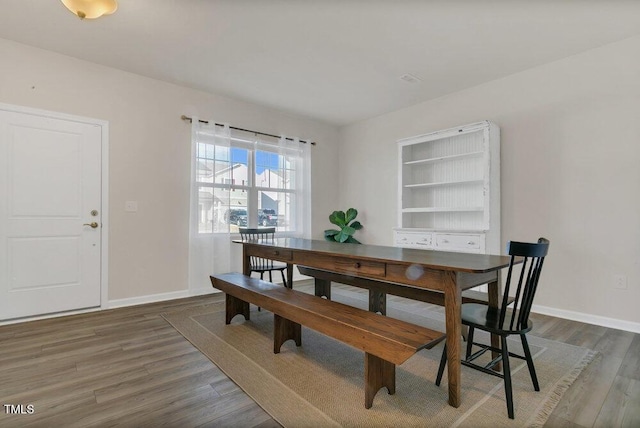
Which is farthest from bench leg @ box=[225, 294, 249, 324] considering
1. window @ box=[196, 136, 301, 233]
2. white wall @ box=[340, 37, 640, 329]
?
white wall @ box=[340, 37, 640, 329]

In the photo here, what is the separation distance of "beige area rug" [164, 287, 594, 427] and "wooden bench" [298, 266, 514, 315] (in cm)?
40

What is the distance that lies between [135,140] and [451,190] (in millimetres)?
3931

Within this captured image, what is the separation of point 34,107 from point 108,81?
738 millimetres

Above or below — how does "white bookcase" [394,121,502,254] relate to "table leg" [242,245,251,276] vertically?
above

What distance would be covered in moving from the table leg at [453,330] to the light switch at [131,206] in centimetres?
345

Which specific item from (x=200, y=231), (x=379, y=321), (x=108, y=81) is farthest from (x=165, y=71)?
(x=379, y=321)

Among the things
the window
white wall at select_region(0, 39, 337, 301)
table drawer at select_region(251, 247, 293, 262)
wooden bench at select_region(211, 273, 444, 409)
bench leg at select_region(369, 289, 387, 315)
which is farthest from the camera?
the window

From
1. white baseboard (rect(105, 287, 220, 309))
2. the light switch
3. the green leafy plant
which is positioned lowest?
white baseboard (rect(105, 287, 220, 309))

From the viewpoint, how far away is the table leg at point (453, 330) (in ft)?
5.44

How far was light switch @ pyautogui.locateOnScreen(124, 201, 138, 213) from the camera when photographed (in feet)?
11.9

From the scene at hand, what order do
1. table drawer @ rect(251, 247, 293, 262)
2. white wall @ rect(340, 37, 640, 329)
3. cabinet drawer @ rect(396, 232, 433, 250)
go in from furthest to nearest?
1. cabinet drawer @ rect(396, 232, 433, 250)
2. white wall @ rect(340, 37, 640, 329)
3. table drawer @ rect(251, 247, 293, 262)

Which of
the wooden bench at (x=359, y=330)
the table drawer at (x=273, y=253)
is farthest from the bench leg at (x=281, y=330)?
the table drawer at (x=273, y=253)

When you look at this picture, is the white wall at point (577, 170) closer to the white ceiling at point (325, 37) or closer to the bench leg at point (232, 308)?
the white ceiling at point (325, 37)

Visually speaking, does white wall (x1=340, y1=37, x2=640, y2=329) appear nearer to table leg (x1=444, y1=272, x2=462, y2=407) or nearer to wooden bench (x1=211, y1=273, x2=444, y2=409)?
table leg (x1=444, y1=272, x2=462, y2=407)
